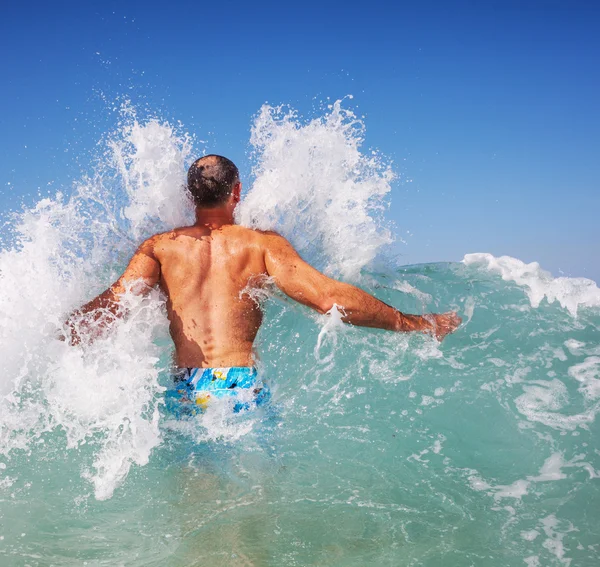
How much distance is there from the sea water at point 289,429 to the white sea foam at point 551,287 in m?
0.60

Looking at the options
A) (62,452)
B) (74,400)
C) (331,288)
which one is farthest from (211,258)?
(62,452)

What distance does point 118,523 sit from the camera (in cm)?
295

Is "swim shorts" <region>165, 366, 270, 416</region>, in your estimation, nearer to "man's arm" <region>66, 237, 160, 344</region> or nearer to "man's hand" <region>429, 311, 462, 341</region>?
"man's arm" <region>66, 237, 160, 344</region>

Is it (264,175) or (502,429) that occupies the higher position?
(264,175)

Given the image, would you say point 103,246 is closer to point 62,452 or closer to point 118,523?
point 62,452

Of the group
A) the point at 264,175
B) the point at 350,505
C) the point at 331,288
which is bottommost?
the point at 350,505

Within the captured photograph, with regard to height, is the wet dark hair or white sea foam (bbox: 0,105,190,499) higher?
the wet dark hair

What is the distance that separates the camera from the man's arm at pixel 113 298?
3.52 meters

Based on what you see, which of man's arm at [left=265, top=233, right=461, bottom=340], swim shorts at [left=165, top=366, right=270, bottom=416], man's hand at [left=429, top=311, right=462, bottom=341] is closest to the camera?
swim shorts at [left=165, top=366, right=270, bottom=416]

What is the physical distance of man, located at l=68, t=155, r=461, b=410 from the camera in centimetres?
351

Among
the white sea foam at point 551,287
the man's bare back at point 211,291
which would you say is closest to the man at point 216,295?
the man's bare back at point 211,291

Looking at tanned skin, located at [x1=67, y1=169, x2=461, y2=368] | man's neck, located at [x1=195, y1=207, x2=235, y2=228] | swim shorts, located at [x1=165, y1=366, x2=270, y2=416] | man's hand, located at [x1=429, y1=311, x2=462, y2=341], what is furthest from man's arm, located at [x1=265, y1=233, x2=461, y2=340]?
man's hand, located at [x1=429, y1=311, x2=462, y2=341]

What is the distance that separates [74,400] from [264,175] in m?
2.55

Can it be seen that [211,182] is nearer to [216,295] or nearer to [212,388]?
[216,295]
